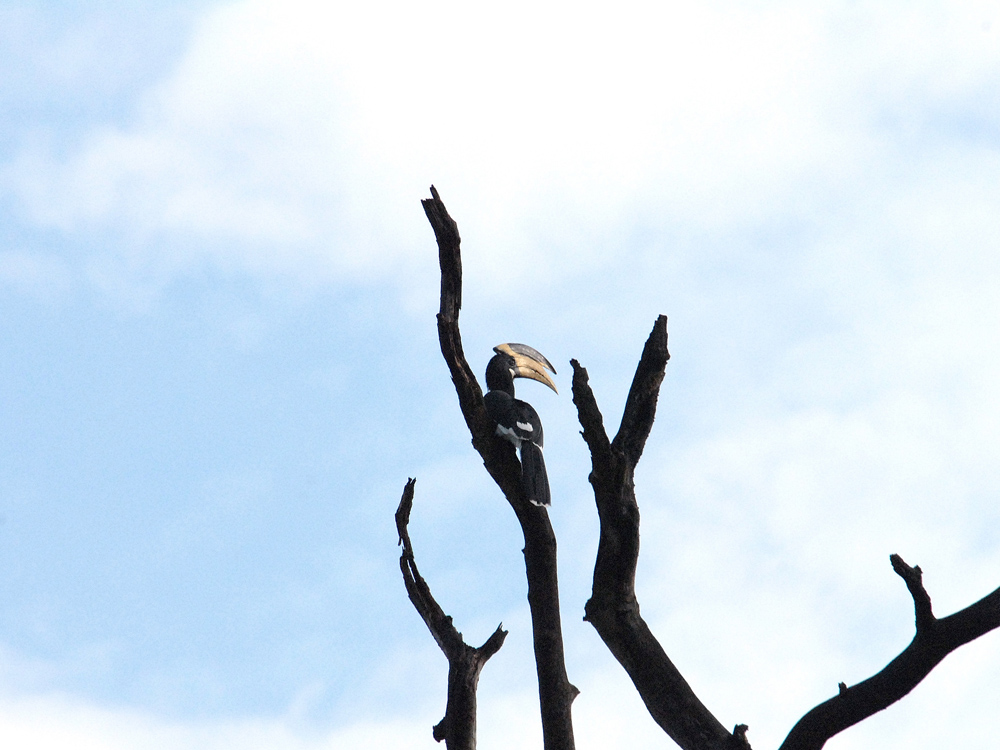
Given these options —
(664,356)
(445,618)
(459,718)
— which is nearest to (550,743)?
(459,718)

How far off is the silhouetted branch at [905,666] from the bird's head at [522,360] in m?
4.87

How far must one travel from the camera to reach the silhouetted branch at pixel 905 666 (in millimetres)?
5707

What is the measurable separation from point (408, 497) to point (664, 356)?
2486mm

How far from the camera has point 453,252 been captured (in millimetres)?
7746

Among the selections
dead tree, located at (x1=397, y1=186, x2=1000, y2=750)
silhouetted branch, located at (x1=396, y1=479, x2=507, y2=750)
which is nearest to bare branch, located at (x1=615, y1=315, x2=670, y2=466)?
dead tree, located at (x1=397, y1=186, x2=1000, y2=750)

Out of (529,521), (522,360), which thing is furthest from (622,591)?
(522,360)

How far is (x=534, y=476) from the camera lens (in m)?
8.40

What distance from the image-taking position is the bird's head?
10.2 m

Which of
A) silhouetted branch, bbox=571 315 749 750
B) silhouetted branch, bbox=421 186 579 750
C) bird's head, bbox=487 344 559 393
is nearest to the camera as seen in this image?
silhouetted branch, bbox=571 315 749 750

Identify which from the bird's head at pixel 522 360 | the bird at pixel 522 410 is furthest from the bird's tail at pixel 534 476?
the bird's head at pixel 522 360

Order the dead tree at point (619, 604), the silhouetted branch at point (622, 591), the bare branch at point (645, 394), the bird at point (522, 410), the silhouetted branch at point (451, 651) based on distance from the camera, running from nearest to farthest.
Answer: the dead tree at point (619, 604), the silhouetted branch at point (622, 591), the bare branch at point (645, 394), the silhouetted branch at point (451, 651), the bird at point (522, 410)

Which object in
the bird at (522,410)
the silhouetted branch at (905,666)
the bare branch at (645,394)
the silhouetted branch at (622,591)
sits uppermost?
the bird at (522,410)

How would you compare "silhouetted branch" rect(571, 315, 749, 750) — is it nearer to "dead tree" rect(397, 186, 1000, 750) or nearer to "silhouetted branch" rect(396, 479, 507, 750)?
"dead tree" rect(397, 186, 1000, 750)

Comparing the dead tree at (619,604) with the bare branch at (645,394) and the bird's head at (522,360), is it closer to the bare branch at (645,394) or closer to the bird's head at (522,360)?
the bare branch at (645,394)
